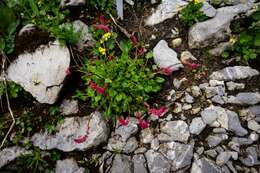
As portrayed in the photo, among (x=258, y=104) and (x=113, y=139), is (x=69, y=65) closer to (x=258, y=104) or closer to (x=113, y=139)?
(x=113, y=139)

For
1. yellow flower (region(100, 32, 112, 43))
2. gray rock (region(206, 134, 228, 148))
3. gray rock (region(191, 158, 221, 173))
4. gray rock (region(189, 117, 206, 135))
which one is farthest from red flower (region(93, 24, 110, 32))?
gray rock (region(191, 158, 221, 173))

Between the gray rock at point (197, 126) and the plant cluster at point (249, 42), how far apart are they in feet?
2.93

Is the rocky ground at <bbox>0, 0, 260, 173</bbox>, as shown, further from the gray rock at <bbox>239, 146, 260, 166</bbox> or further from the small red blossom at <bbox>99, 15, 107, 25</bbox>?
the small red blossom at <bbox>99, 15, 107, 25</bbox>

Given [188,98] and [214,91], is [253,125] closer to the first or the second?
[214,91]

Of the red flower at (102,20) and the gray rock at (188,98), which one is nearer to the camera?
the gray rock at (188,98)

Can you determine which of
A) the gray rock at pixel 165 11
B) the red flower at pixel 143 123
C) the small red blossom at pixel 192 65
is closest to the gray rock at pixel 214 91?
the small red blossom at pixel 192 65

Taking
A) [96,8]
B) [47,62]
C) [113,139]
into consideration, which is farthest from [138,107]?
[96,8]

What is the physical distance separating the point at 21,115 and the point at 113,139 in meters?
1.13

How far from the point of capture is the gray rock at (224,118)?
10.3 ft

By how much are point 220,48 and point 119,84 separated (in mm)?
1299

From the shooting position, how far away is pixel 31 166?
11.0 feet

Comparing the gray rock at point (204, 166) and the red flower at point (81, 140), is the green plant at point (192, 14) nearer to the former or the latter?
the gray rock at point (204, 166)

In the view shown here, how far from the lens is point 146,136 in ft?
10.9

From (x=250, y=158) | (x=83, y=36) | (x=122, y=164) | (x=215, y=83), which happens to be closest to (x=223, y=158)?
(x=250, y=158)
